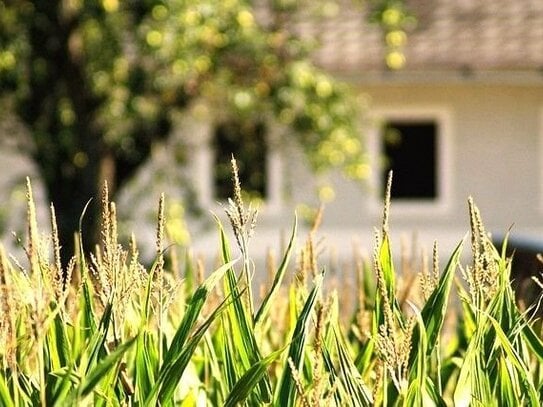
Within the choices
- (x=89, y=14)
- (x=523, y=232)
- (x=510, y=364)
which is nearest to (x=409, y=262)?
(x=510, y=364)

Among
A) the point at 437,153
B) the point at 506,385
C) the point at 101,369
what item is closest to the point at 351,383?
the point at 506,385

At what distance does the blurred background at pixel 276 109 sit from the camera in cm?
985

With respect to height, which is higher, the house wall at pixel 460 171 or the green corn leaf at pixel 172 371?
the green corn leaf at pixel 172 371

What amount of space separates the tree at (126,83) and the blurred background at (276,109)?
2cm

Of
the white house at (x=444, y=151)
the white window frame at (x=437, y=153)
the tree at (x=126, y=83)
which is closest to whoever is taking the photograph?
the tree at (x=126, y=83)

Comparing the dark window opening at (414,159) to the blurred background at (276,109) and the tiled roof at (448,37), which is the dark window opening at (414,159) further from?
the tiled roof at (448,37)

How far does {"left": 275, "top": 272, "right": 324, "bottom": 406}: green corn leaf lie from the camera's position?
6.18 ft

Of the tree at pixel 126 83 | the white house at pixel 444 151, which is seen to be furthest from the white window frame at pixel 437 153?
the tree at pixel 126 83

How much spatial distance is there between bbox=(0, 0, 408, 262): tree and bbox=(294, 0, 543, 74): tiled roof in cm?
431

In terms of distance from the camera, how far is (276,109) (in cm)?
1014

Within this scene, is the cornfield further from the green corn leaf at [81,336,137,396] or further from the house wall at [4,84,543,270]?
the house wall at [4,84,543,270]

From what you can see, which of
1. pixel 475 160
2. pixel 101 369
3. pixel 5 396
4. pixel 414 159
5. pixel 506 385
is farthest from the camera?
pixel 414 159

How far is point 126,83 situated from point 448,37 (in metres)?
6.95

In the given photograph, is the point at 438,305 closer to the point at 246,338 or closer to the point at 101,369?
the point at 246,338
